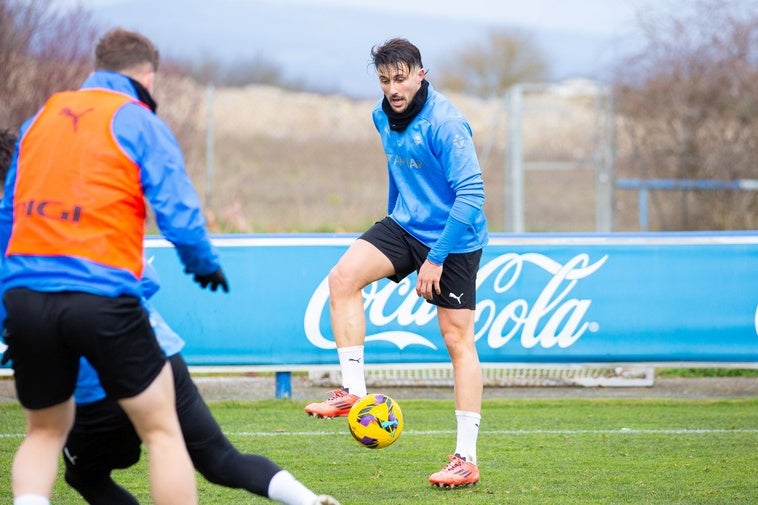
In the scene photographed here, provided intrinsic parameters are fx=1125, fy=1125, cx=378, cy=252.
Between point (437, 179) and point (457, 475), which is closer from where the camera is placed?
point (457, 475)

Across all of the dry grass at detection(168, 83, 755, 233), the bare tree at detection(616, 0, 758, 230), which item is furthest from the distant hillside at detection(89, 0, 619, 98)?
the bare tree at detection(616, 0, 758, 230)

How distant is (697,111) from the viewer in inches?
672

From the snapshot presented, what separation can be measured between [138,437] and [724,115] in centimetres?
1440

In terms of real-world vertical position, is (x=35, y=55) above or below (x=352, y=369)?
above

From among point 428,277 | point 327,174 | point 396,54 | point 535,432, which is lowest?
point 535,432

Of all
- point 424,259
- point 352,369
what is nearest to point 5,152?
point 352,369

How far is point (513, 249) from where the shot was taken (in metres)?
8.77

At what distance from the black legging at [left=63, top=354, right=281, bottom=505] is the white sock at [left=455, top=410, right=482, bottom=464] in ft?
5.79

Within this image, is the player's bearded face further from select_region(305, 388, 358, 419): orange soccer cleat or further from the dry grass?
the dry grass

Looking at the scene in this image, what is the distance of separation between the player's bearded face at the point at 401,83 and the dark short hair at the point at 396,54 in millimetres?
20

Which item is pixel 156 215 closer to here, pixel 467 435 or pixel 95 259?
pixel 95 259

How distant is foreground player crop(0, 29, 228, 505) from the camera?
3721 mm

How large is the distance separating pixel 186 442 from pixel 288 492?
0.42 m

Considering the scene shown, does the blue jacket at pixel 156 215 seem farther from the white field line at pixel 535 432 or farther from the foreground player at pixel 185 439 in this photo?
the white field line at pixel 535 432
